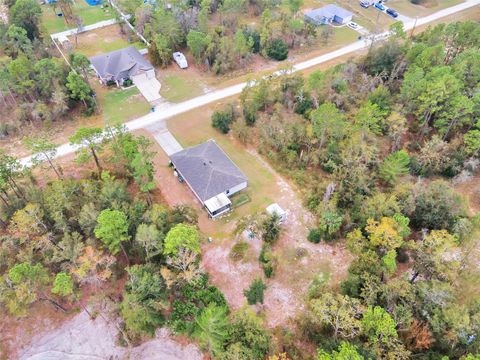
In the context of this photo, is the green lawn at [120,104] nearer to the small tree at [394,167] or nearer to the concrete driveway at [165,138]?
the concrete driveway at [165,138]

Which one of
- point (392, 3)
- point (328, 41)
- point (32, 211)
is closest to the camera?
point (32, 211)

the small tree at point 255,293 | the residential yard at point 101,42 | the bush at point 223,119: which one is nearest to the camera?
the small tree at point 255,293

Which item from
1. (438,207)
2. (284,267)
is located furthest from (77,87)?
(438,207)

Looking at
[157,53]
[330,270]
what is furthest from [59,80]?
[330,270]

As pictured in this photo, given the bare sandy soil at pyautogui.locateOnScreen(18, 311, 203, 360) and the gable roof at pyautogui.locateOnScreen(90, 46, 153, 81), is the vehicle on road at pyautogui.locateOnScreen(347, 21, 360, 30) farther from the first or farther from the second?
the bare sandy soil at pyautogui.locateOnScreen(18, 311, 203, 360)

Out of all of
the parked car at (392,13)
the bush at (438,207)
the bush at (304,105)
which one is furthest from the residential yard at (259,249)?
the parked car at (392,13)

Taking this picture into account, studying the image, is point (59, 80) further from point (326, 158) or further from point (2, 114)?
point (326, 158)

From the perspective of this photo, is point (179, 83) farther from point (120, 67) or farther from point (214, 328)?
point (214, 328)
